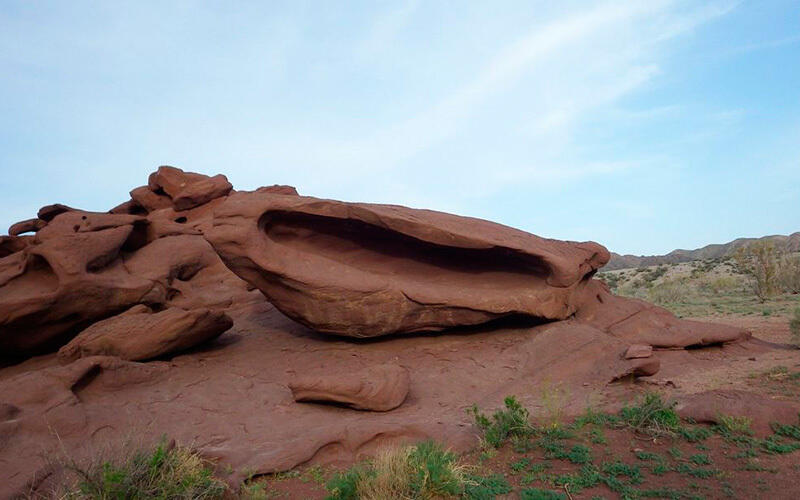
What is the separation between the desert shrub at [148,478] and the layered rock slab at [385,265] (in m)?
4.95

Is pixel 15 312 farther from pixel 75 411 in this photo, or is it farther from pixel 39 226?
pixel 39 226

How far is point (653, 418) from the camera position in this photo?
5.94 meters

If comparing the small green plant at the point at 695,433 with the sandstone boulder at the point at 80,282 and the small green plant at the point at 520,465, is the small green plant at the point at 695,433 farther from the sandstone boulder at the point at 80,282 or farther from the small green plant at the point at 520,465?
the sandstone boulder at the point at 80,282

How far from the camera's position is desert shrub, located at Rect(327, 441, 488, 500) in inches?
173

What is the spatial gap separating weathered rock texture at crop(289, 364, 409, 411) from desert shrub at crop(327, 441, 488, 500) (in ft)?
8.36

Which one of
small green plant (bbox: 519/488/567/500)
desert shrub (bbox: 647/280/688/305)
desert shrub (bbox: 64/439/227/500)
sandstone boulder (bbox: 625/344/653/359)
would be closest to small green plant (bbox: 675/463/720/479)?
small green plant (bbox: 519/488/567/500)

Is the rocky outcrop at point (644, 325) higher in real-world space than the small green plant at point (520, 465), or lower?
higher

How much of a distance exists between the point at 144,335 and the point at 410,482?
250 inches

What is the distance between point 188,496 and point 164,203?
52.1 ft

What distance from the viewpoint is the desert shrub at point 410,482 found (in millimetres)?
4387

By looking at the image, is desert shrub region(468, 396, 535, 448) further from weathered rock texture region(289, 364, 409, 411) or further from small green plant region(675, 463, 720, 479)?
weathered rock texture region(289, 364, 409, 411)

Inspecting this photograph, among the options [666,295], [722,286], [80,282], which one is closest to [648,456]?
[80,282]

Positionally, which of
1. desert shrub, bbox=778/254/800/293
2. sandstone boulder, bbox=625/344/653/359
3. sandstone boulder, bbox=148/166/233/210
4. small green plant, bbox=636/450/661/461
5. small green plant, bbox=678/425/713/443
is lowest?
small green plant, bbox=636/450/661/461

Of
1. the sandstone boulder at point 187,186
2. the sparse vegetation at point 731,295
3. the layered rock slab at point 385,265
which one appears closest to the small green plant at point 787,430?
the layered rock slab at point 385,265
